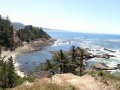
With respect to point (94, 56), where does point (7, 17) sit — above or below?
above

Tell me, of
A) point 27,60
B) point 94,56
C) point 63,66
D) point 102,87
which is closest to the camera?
point 102,87

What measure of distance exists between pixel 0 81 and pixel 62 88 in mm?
40652

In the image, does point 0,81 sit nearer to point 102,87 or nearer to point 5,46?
point 102,87

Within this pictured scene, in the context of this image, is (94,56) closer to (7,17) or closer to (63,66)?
(63,66)

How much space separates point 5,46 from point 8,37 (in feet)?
26.5

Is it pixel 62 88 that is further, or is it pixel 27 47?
pixel 27 47

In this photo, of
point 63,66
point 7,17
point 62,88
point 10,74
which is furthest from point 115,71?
point 7,17

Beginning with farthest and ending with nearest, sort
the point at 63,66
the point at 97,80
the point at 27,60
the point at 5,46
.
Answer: the point at 5,46
the point at 27,60
the point at 63,66
the point at 97,80

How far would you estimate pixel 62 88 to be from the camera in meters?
16.8

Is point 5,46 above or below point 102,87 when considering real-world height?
below

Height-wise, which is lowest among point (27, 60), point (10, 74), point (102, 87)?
point (27, 60)

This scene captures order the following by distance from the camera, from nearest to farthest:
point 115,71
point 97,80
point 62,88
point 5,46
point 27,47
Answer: point 62,88
point 97,80
point 115,71
point 5,46
point 27,47

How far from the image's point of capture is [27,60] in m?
113

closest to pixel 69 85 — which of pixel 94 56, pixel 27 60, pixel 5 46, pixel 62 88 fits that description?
pixel 62 88
